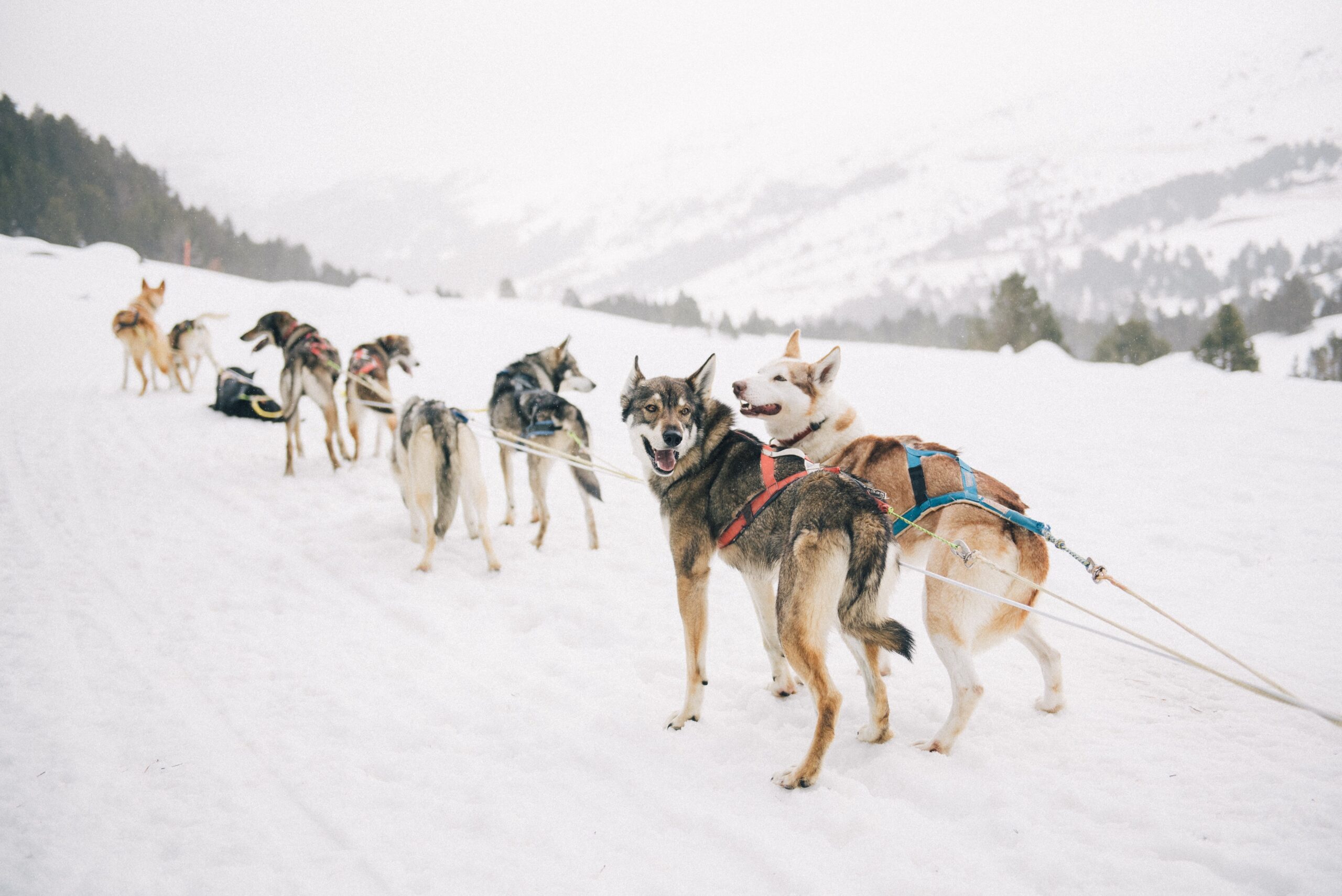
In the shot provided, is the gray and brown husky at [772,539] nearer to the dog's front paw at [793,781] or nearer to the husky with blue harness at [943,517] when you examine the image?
the dog's front paw at [793,781]

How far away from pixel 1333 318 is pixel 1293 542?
7645 cm

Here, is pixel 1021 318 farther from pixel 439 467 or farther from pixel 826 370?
pixel 439 467

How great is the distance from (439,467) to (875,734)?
3.98 m

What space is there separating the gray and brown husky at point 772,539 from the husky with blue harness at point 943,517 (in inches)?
8.4

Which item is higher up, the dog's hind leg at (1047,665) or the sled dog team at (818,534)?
the sled dog team at (818,534)

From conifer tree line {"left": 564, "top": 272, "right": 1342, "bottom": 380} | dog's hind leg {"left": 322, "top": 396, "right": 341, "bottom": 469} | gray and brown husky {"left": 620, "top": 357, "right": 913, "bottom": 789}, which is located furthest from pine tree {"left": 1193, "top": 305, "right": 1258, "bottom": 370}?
dog's hind leg {"left": 322, "top": 396, "right": 341, "bottom": 469}

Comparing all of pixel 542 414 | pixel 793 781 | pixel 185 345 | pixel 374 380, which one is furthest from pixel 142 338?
pixel 793 781

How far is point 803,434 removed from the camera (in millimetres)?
4148

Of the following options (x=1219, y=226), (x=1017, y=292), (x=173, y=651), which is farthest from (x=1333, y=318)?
(x=1219, y=226)

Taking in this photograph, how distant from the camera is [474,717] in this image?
3.31 m

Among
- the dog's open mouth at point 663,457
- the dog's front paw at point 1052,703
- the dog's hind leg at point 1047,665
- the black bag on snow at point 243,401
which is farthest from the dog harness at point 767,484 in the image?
the black bag on snow at point 243,401

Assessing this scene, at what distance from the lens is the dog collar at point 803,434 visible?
13.6 feet

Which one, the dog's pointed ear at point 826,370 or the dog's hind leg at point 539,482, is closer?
the dog's pointed ear at point 826,370

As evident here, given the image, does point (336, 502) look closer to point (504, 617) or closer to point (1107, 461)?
point (504, 617)
